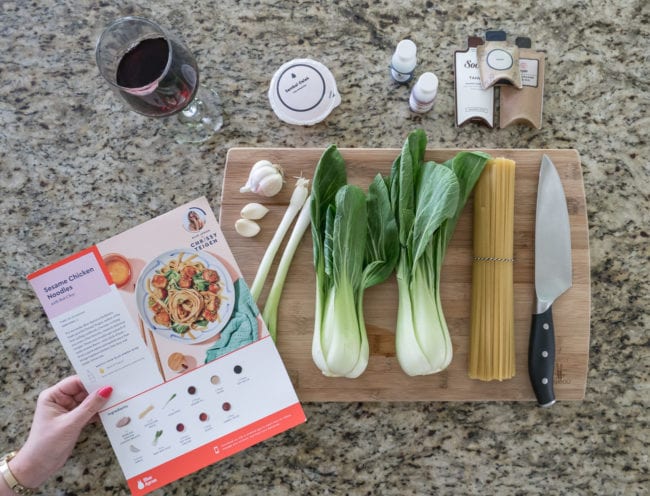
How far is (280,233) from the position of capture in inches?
32.3

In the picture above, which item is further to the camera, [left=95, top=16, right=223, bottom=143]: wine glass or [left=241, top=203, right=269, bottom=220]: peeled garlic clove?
[left=241, top=203, right=269, bottom=220]: peeled garlic clove

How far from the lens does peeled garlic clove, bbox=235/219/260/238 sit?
0.82 m

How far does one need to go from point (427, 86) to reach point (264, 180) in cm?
32

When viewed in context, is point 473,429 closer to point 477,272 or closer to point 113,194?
point 477,272

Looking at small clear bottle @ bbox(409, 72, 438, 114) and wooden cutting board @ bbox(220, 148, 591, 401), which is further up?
small clear bottle @ bbox(409, 72, 438, 114)

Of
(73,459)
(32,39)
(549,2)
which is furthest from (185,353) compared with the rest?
(549,2)

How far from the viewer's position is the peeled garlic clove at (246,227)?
32.1 inches

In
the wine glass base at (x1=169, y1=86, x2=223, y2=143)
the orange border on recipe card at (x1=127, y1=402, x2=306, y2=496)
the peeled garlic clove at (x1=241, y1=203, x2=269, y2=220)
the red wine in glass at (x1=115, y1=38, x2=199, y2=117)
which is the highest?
the red wine in glass at (x1=115, y1=38, x2=199, y2=117)

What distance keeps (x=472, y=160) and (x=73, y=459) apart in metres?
0.85

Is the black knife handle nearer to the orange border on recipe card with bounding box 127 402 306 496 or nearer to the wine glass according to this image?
the orange border on recipe card with bounding box 127 402 306 496

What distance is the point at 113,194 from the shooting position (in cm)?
90

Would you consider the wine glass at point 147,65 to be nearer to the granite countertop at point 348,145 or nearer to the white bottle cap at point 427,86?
the granite countertop at point 348,145

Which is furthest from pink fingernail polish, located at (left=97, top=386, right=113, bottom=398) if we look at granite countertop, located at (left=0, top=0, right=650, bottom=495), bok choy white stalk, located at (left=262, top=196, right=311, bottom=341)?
bok choy white stalk, located at (left=262, top=196, right=311, bottom=341)

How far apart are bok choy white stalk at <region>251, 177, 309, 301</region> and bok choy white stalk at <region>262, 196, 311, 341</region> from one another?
1cm
